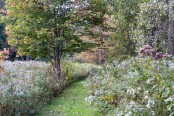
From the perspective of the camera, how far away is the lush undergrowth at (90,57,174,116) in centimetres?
299

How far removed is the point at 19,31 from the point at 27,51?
3.83 feet

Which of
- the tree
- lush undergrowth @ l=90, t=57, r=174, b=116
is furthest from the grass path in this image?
the tree

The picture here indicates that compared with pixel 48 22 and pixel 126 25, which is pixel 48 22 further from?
pixel 126 25

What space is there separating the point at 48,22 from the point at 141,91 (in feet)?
18.6

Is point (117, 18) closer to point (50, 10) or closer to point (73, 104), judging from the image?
point (50, 10)

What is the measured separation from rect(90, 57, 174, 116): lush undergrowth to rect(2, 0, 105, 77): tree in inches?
120

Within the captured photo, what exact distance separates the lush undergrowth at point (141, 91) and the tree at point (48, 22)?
305 cm

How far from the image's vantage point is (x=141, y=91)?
3904mm

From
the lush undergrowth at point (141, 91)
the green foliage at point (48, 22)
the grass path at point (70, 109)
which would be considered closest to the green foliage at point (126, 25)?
the green foliage at point (48, 22)

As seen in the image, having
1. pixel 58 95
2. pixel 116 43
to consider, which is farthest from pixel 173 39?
pixel 58 95

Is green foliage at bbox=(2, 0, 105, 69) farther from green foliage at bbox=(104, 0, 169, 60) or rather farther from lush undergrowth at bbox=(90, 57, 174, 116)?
lush undergrowth at bbox=(90, 57, 174, 116)

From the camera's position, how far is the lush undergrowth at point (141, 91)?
9.81 ft

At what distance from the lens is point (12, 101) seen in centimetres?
436

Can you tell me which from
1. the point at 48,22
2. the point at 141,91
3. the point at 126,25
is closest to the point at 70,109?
the point at 141,91
